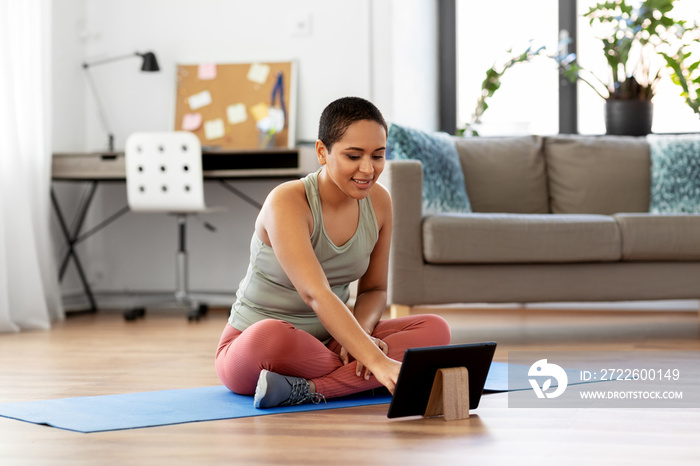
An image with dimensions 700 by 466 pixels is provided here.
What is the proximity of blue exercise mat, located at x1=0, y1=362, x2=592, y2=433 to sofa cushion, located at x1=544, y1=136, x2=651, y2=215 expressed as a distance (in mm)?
1749

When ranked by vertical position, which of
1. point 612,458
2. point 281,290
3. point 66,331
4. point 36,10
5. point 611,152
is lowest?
point 66,331

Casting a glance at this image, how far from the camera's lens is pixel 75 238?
174 inches

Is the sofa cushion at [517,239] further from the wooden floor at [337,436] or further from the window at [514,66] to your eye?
the window at [514,66]

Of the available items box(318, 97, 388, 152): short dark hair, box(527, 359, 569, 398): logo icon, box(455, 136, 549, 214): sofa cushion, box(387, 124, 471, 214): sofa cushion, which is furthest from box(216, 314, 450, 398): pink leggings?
box(455, 136, 549, 214): sofa cushion

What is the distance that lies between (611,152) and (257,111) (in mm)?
1768

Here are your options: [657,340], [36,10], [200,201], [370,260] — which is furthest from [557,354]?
[36,10]

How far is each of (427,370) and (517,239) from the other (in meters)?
1.41

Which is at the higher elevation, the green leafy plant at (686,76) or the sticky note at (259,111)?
the green leafy plant at (686,76)

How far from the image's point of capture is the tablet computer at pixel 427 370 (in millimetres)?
1543

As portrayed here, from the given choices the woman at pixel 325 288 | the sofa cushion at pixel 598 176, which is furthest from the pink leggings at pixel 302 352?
the sofa cushion at pixel 598 176

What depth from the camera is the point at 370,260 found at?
2.00 m

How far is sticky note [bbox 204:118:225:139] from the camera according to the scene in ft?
14.8

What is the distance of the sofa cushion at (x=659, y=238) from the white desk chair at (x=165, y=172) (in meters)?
1.81

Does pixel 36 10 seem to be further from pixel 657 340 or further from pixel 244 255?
pixel 657 340
